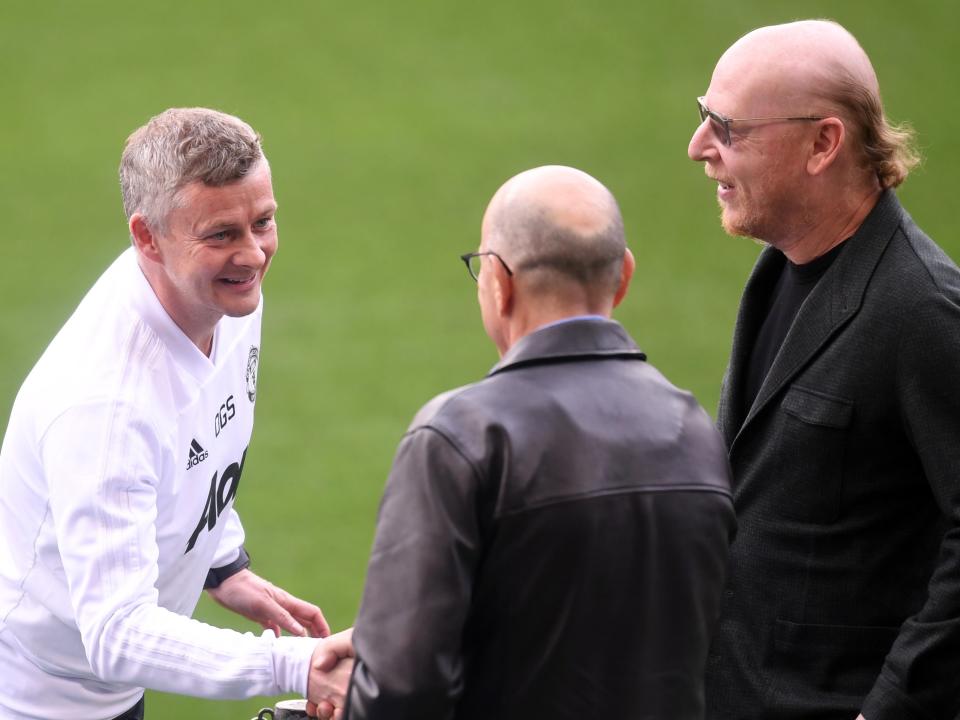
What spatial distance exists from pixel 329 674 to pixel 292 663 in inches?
2.8

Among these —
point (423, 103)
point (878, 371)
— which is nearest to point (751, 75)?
point (878, 371)

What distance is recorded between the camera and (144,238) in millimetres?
2816

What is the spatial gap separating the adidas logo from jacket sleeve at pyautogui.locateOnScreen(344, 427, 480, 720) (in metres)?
0.88

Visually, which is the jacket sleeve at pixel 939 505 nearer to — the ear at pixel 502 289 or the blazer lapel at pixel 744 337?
the blazer lapel at pixel 744 337

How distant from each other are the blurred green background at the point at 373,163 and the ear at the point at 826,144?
3.01m

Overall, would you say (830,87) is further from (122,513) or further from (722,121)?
(122,513)

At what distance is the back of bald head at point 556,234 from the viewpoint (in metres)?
2.16

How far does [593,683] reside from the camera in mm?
2139

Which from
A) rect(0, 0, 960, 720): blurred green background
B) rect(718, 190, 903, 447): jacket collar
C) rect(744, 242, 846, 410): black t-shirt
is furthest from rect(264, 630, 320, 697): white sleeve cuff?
rect(0, 0, 960, 720): blurred green background

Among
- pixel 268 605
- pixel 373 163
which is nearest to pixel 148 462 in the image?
pixel 268 605

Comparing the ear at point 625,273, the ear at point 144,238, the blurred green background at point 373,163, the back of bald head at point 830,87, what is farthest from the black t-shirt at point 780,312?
the blurred green background at point 373,163

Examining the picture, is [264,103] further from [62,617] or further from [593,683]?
[593,683]

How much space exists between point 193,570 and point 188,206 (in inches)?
30.9

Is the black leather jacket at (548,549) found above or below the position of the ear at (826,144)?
below
